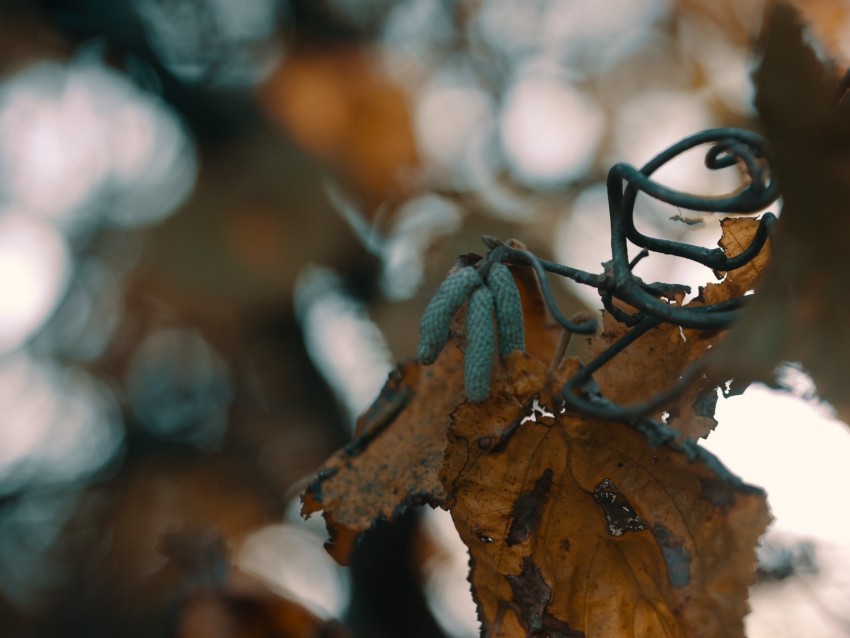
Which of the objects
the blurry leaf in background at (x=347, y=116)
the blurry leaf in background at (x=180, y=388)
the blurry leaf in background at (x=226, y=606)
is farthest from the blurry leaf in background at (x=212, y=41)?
the blurry leaf in background at (x=226, y=606)

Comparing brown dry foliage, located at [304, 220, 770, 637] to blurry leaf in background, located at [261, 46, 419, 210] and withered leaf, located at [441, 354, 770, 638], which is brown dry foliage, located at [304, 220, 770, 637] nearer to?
withered leaf, located at [441, 354, 770, 638]

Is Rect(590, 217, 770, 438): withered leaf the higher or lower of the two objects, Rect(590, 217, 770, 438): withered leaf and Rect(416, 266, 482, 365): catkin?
the higher

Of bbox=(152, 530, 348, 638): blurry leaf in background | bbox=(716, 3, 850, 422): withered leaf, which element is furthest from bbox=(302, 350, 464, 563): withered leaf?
bbox=(152, 530, 348, 638): blurry leaf in background

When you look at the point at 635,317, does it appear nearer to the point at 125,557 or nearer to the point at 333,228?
the point at 333,228

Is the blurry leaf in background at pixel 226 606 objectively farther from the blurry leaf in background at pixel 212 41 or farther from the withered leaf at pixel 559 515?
the blurry leaf in background at pixel 212 41

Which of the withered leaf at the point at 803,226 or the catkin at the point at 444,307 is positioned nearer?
the withered leaf at the point at 803,226

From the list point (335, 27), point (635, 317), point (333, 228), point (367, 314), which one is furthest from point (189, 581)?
point (335, 27)
